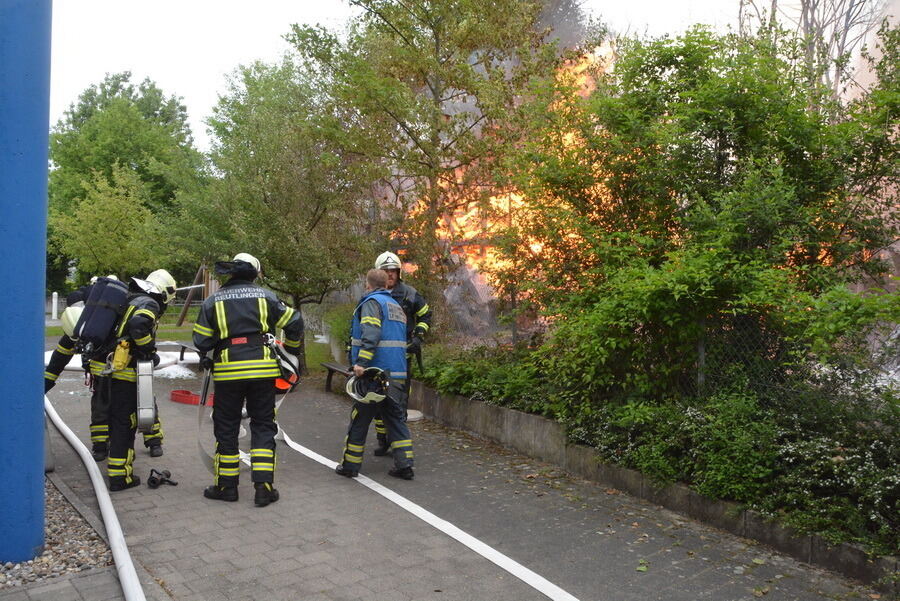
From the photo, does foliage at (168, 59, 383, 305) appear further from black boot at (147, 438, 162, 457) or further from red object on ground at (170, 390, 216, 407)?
black boot at (147, 438, 162, 457)

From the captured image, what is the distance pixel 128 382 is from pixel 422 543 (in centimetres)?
307

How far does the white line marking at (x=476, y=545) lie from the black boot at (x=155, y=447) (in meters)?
1.71

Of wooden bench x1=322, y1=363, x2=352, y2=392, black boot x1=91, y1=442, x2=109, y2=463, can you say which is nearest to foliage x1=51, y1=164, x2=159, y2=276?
wooden bench x1=322, y1=363, x2=352, y2=392

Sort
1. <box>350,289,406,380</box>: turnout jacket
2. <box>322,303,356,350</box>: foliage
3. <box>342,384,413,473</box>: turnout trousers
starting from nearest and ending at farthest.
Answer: <box>350,289,406,380</box>: turnout jacket → <box>342,384,413,473</box>: turnout trousers → <box>322,303,356,350</box>: foliage

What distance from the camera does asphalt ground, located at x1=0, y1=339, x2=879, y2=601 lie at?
443cm

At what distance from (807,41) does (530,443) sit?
477 centimetres

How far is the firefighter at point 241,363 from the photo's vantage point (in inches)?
235

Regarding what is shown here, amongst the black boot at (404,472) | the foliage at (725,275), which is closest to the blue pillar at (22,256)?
the black boot at (404,472)

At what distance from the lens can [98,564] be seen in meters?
4.51

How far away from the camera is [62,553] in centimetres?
468

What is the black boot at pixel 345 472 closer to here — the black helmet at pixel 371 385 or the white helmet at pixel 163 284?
the black helmet at pixel 371 385

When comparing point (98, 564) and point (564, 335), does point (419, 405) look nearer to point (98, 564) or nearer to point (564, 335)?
point (564, 335)

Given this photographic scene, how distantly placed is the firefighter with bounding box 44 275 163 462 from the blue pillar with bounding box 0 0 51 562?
191 centimetres

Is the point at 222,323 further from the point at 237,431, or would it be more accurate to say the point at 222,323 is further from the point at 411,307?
the point at 411,307
